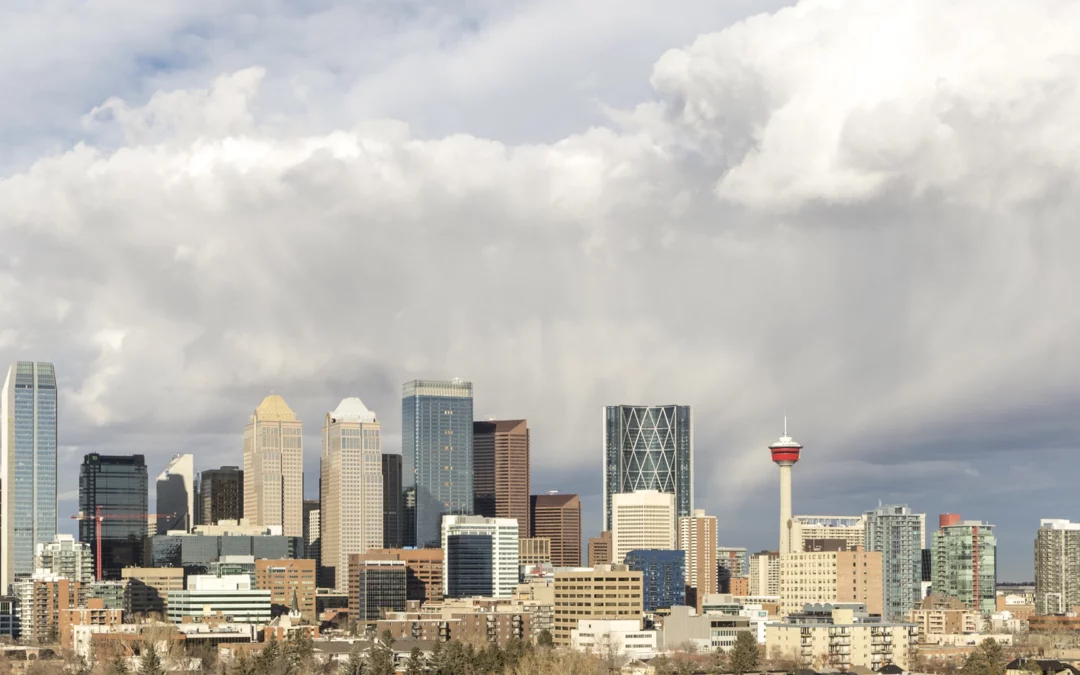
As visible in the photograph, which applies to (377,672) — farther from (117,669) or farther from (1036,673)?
(1036,673)

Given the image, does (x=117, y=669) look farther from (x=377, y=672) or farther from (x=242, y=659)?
(x=377, y=672)

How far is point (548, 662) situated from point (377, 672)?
18402mm

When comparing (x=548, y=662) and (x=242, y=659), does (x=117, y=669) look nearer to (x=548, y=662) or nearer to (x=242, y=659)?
(x=242, y=659)

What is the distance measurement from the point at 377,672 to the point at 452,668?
26.9 ft

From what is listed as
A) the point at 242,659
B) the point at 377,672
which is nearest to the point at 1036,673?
the point at 377,672

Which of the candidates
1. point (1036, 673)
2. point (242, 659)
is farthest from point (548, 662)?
point (1036, 673)

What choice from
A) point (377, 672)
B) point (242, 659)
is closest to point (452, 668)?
point (377, 672)

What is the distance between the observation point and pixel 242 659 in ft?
655

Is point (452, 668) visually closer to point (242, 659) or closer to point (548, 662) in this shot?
point (548, 662)

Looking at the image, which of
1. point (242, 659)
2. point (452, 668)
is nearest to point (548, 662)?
point (452, 668)

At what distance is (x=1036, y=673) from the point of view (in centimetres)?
19550

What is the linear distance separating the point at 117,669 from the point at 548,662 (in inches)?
1804

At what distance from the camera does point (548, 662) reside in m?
195

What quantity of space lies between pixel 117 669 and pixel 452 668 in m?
35.5
